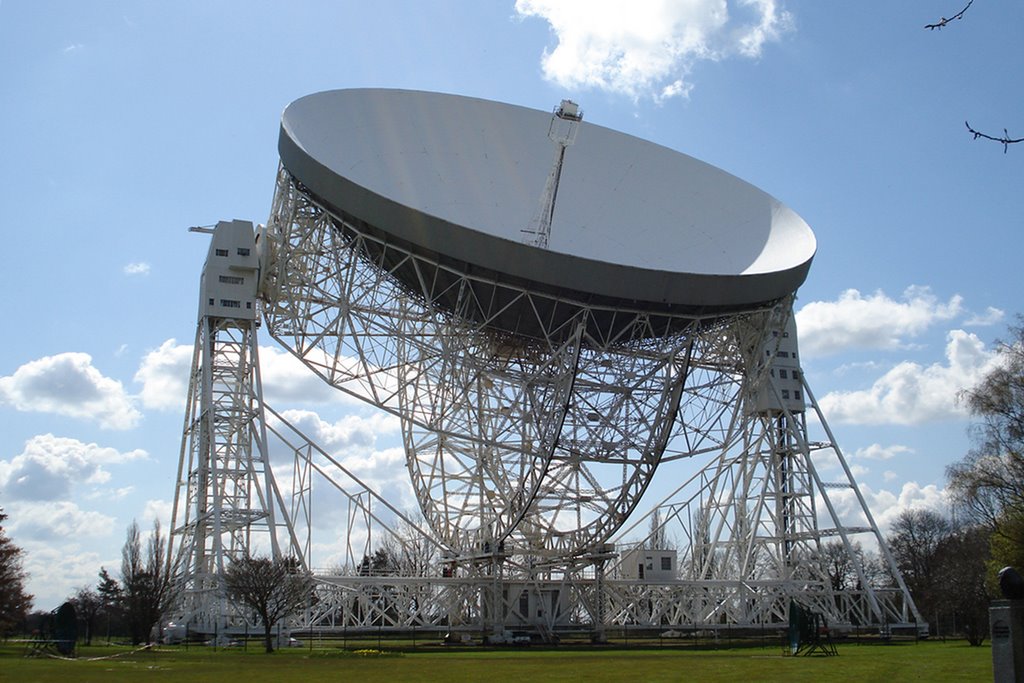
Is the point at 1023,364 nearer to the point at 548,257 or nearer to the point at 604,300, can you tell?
the point at 604,300

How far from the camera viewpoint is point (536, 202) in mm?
33719

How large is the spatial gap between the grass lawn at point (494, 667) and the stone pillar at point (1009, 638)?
6.15 m

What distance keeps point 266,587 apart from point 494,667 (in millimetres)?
9939

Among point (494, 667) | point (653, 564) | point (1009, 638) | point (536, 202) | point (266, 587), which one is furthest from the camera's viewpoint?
point (653, 564)

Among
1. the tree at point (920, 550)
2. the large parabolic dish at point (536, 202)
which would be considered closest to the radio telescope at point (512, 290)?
the large parabolic dish at point (536, 202)

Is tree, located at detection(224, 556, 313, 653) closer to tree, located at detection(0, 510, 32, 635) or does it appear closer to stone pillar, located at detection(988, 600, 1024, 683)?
tree, located at detection(0, 510, 32, 635)

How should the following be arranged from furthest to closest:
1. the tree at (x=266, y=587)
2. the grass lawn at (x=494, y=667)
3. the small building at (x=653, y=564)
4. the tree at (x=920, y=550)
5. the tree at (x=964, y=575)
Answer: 1. the tree at (x=920, y=550)
2. the tree at (x=964, y=575)
3. the small building at (x=653, y=564)
4. the tree at (x=266, y=587)
5. the grass lawn at (x=494, y=667)

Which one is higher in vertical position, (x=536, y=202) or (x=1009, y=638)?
(x=536, y=202)

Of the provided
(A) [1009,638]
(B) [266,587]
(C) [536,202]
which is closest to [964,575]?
(C) [536,202]

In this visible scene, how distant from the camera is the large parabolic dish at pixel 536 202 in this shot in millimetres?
28500

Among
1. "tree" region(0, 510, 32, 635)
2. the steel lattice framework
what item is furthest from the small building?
"tree" region(0, 510, 32, 635)

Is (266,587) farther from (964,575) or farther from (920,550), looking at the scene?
(920,550)

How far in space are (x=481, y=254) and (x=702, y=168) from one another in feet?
34.2

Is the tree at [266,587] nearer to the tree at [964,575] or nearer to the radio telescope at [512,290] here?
the radio telescope at [512,290]
